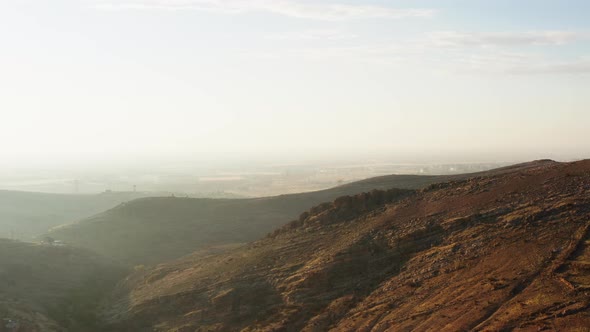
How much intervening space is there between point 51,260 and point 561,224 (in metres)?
44.5

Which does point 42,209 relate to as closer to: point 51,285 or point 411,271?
point 51,285

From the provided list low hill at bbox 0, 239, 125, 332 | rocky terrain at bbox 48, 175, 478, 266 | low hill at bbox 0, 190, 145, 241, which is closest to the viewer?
low hill at bbox 0, 239, 125, 332

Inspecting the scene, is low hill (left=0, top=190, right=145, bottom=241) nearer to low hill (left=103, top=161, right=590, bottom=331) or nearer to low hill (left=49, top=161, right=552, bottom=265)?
low hill (left=49, top=161, right=552, bottom=265)

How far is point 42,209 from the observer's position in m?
123

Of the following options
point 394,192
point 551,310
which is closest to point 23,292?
point 394,192

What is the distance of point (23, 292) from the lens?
124 ft

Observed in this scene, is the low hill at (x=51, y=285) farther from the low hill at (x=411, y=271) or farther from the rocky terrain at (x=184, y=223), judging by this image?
the rocky terrain at (x=184, y=223)

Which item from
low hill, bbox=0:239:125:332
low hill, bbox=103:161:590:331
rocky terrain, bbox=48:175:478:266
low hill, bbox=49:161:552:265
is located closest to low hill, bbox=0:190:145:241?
rocky terrain, bbox=48:175:478:266

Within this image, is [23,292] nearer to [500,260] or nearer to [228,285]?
[228,285]

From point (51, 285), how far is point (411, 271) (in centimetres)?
3198

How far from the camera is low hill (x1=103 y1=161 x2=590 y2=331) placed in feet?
58.9

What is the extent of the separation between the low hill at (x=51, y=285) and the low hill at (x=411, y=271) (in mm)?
2922

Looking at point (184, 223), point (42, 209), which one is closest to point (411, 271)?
point (184, 223)

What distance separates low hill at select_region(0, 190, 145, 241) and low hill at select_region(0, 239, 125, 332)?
47.3 meters
